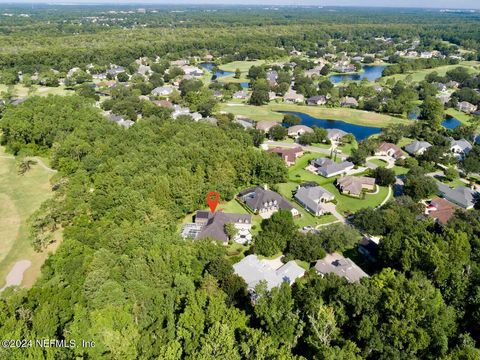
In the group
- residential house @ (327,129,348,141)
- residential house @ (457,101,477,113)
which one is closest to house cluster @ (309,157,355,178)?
residential house @ (327,129,348,141)

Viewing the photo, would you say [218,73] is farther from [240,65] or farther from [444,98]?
[444,98]

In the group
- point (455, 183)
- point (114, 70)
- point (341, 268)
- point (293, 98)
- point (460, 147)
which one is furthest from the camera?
point (114, 70)

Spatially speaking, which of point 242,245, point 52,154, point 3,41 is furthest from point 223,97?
point 3,41

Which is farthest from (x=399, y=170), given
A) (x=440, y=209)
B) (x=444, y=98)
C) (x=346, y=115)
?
(x=444, y=98)

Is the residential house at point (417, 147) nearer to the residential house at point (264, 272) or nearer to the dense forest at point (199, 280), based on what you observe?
the dense forest at point (199, 280)

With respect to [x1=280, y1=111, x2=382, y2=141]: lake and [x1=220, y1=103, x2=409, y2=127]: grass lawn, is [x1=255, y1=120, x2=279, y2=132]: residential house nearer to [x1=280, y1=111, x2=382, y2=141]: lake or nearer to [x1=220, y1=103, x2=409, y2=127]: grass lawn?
[x1=220, y1=103, x2=409, y2=127]: grass lawn

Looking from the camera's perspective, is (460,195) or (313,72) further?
(313,72)
